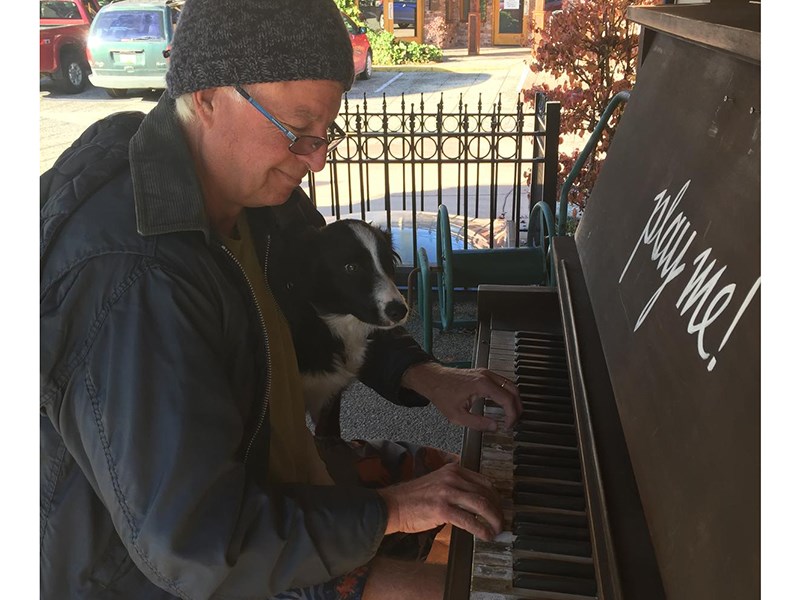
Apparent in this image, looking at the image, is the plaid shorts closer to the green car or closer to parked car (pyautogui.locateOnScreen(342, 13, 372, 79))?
the green car

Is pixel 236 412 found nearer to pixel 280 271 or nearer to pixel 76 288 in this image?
pixel 76 288

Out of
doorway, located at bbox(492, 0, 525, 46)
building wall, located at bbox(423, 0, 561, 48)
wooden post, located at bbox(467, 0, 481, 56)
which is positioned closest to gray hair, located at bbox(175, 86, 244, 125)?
building wall, located at bbox(423, 0, 561, 48)

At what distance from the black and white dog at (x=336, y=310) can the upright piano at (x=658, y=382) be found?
51 centimetres

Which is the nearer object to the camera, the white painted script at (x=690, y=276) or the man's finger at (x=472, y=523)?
the white painted script at (x=690, y=276)

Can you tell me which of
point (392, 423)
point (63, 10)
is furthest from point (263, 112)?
point (63, 10)

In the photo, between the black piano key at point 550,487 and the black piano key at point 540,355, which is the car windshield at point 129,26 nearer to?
the black piano key at point 540,355

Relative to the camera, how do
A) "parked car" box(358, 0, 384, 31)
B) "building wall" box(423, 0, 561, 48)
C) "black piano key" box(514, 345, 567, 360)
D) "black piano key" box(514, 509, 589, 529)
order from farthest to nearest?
"building wall" box(423, 0, 561, 48)
"parked car" box(358, 0, 384, 31)
"black piano key" box(514, 345, 567, 360)
"black piano key" box(514, 509, 589, 529)

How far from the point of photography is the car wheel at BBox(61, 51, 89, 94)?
12.5 metres

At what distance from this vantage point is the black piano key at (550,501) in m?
1.49

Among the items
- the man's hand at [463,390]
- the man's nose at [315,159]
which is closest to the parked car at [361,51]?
the man's hand at [463,390]

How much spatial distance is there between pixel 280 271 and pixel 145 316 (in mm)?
822

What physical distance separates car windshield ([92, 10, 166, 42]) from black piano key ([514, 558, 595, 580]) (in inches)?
439

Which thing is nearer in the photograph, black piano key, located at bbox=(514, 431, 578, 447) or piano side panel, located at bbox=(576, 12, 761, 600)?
piano side panel, located at bbox=(576, 12, 761, 600)
